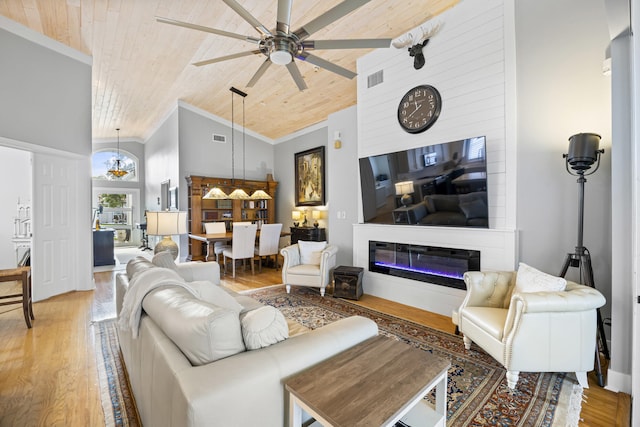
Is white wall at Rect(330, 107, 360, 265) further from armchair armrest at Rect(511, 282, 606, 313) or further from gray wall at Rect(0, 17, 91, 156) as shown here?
gray wall at Rect(0, 17, 91, 156)

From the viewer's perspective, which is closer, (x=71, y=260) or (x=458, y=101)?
(x=458, y=101)

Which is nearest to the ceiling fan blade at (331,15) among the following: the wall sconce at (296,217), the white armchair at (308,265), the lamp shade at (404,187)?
the lamp shade at (404,187)

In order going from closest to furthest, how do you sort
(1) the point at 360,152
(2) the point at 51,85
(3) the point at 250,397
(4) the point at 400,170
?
(3) the point at 250,397 → (4) the point at 400,170 → (2) the point at 51,85 → (1) the point at 360,152

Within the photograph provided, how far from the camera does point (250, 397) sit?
1014 millimetres

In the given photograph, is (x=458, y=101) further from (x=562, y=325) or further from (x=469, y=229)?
(x=562, y=325)

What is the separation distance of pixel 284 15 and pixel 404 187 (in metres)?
2.39

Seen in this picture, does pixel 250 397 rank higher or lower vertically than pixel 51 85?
lower

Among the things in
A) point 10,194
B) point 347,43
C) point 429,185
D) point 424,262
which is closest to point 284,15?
point 347,43

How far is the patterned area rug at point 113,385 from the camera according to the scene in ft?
5.64

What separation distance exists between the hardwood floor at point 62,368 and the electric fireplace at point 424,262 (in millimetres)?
438

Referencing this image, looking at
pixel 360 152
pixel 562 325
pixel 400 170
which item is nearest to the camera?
pixel 562 325

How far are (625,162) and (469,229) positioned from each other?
1406 mm

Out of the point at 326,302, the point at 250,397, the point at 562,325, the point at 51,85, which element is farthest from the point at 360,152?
the point at 51,85

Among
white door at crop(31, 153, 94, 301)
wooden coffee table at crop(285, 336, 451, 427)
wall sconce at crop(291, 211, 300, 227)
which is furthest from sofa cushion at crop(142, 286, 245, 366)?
wall sconce at crop(291, 211, 300, 227)
